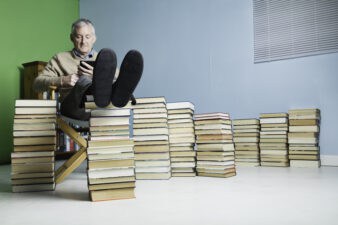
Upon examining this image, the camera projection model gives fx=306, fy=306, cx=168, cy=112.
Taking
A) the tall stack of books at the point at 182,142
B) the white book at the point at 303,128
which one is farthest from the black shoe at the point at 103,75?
the white book at the point at 303,128

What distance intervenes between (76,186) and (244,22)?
10.4 ft

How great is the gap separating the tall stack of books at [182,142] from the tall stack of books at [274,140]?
4.05 ft

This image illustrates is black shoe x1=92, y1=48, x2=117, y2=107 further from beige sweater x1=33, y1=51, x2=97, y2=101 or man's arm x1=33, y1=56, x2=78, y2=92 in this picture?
beige sweater x1=33, y1=51, x2=97, y2=101

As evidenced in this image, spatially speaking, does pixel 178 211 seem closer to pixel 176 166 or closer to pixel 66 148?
pixel 176 166

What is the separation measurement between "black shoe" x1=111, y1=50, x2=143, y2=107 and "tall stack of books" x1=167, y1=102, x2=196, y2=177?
1.05 metres

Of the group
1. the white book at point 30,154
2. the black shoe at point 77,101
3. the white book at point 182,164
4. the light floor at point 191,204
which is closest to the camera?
the light floor at point 191,204

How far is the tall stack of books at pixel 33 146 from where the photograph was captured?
2.18 meters

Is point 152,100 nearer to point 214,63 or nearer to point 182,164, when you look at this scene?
point 182,164

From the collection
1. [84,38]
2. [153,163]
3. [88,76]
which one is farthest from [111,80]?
[153,163]

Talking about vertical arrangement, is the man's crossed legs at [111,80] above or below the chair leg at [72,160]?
above

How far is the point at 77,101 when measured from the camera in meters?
2.08

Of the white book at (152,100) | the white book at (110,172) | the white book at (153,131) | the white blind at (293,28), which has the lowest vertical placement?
the white book at (110,172)

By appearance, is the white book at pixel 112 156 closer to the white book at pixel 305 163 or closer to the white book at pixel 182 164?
the white book at pixel 182 164

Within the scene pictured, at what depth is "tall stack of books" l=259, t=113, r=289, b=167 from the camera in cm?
360
